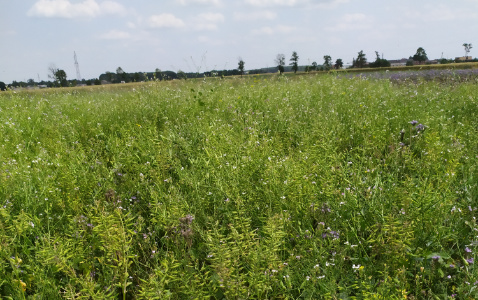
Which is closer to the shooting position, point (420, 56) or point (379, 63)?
point (420, 56)

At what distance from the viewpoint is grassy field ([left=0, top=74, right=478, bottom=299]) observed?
1991 millimetres

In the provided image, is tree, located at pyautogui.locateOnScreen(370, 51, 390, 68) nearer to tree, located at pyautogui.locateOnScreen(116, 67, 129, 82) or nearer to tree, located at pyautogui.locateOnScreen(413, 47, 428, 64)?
tree, located at pyautogui.locateOnScreen(413, 47, 428, 64)

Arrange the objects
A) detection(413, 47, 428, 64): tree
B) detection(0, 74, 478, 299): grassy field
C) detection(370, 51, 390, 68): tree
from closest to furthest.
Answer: detection(0, 74, 478, 299): grassy field, detection(413, 47, 428, 64): tree, detection(370, 51, 390, 68): tree

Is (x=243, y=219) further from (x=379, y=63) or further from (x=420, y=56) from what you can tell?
(x=379, y=63)

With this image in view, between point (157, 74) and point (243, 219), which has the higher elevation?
point (157, 74)

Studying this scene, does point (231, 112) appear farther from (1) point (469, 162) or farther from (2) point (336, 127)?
(1) point (469, 162)

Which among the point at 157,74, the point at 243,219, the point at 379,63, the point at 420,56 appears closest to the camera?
the point at 243,219

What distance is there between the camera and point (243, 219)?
2.47 metres

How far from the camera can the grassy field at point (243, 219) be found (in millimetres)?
1991

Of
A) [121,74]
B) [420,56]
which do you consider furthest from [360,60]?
[121,74]

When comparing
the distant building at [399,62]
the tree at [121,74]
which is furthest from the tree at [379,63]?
the tree at [121,74]

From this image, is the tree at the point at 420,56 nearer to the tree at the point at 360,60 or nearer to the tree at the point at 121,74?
the tree at the point at 360,60

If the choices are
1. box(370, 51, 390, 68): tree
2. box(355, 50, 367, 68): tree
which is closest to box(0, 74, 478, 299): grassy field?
box(355, 50, 367, 68): tree

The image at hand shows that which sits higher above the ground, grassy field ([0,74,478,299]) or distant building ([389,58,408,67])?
distant building ([389,58,408,67])
